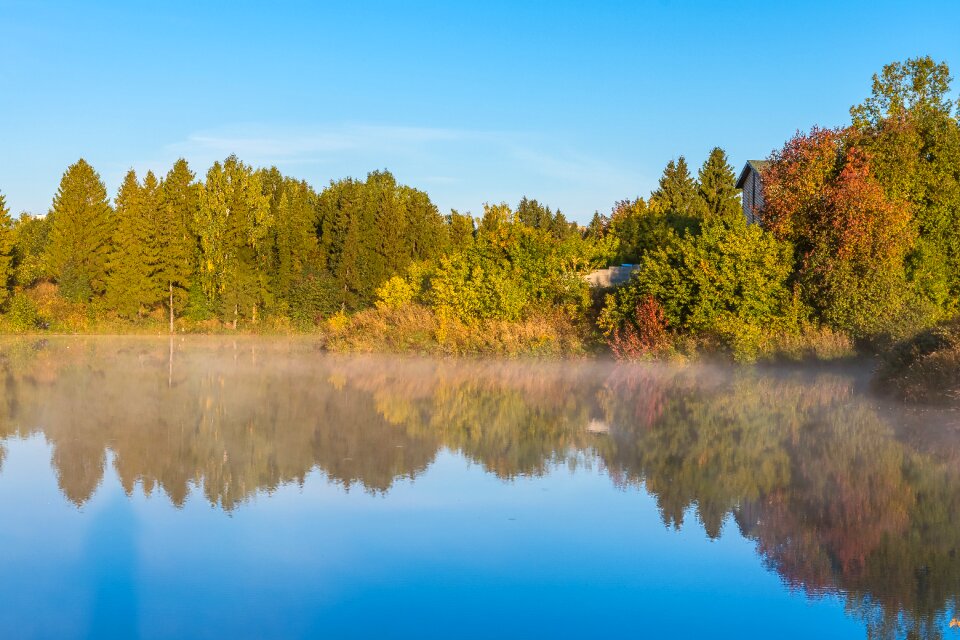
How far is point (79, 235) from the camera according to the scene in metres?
53.7

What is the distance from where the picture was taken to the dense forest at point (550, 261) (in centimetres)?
2828

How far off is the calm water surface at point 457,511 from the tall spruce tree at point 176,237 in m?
33.1

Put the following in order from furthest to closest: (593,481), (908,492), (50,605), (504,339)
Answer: (504,339), (593,481), (908,492), (50,605)

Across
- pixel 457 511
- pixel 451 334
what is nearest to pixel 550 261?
pixel 451 334

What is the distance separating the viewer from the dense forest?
28.3m

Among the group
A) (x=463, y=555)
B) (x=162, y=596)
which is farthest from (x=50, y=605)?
(x=463, y=555)

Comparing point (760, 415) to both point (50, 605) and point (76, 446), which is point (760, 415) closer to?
point (76, 446)

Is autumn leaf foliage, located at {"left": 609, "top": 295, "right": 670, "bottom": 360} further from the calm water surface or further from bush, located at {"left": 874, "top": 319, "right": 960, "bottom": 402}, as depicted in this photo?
bush, located at {"left": 874, "top": 319, "right": 960, "bottom": 402}

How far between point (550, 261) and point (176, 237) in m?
28.5

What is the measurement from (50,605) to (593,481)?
302 inches

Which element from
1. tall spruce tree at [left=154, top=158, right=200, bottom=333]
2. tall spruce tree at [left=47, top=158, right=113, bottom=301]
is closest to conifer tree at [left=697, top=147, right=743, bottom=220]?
tall spruce tree at [left=154, top=158, right=200, bottom=333]

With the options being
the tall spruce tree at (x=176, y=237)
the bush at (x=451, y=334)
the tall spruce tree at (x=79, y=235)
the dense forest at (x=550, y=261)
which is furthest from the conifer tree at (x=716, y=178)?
the tall spruce tree at (x=79, y=235)

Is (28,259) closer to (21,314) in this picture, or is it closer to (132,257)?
(21,314)

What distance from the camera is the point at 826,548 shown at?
31.6 ft
